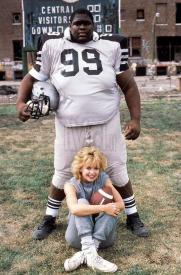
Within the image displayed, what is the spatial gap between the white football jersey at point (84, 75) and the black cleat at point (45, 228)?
37.2 inches

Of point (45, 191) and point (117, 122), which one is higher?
point (117, 122)

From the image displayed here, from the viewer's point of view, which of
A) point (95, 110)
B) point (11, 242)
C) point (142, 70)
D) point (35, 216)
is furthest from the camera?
point (142, 70)

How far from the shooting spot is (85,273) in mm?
3580

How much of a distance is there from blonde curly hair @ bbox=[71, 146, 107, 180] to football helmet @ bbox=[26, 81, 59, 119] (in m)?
0.43

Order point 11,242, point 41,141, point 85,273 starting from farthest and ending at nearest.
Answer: point 41,141, point 11,242, point 85,273

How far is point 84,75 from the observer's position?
379 centimetres

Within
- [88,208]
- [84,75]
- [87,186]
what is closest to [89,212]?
[88,208]

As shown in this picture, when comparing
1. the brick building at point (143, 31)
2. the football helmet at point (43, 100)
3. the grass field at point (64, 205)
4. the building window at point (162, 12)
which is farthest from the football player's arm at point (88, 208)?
the building window at point (162, 12)

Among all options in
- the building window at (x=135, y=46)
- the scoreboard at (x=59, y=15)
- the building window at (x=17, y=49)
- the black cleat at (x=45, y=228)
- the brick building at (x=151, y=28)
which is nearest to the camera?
the black cleat at (x=45, y=228)

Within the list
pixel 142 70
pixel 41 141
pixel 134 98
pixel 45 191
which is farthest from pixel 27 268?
pixel 142 70

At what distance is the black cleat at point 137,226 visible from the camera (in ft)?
14.0

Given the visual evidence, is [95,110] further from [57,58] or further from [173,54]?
[173,54]

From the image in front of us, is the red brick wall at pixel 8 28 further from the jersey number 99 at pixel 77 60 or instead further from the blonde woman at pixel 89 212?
the blonde woman at pixel 89 212

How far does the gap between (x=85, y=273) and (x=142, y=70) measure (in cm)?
3512
